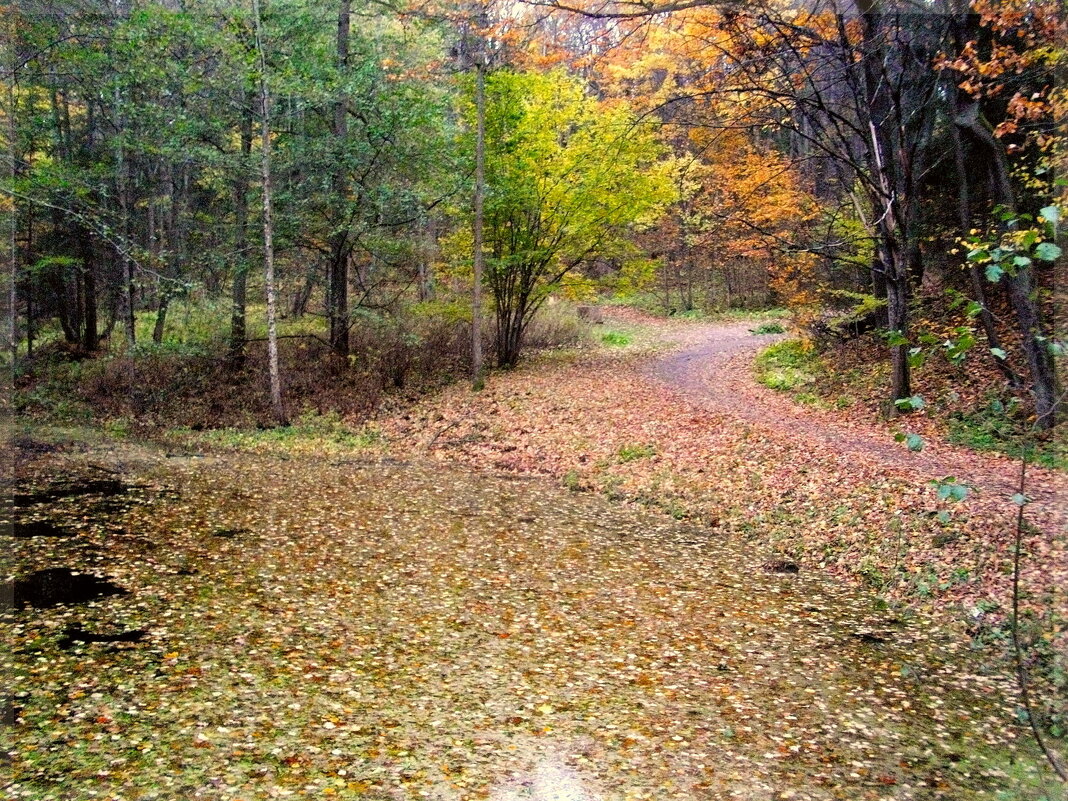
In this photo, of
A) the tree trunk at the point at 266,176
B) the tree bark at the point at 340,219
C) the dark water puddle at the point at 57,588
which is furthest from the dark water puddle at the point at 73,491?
the tree bark at the point at 340,219

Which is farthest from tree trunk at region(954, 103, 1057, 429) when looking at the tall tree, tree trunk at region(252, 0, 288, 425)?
tree trunk at region(252, 0, 288, 425)

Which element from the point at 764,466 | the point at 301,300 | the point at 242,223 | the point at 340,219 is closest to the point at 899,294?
the point at 764,466

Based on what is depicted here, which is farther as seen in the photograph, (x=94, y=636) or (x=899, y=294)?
(x=899, y=294)

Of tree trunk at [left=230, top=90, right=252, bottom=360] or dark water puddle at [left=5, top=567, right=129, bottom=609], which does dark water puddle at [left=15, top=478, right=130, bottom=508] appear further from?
tree trunk at [left=230, top=90, right=252, bottom=360]

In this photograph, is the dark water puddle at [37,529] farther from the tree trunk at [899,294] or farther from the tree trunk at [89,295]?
the tree trunk at [89,295]

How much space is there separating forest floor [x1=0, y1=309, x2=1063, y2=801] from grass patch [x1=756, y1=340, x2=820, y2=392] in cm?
447

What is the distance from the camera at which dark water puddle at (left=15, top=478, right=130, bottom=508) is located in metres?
12.2

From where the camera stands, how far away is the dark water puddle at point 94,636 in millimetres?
7066

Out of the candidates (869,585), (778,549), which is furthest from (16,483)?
(869,585)

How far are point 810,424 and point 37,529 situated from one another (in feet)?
46.1

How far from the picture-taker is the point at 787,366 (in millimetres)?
21188

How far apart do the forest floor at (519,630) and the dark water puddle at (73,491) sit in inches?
3.3

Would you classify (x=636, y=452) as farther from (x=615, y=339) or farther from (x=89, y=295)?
(x=89, y=295)

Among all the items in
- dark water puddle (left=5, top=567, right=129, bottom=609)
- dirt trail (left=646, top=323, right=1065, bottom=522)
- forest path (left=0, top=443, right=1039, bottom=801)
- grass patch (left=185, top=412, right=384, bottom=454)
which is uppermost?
dirt trail (left=646, top=323, right=1065, bottom=522)
